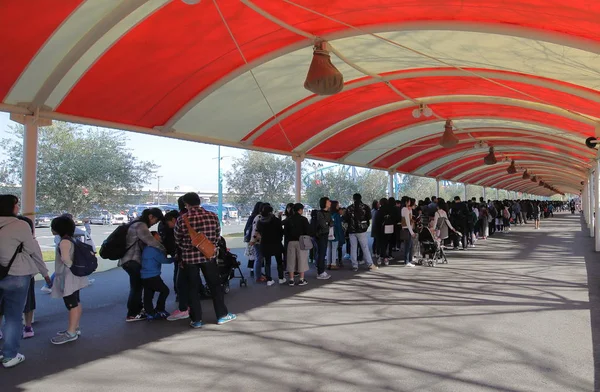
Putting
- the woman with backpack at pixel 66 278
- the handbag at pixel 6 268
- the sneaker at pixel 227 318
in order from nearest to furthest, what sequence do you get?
the handbag at pixel 6 268 → the woman with backpack at pixel 66 278 → the sneaker at pixel 227 318

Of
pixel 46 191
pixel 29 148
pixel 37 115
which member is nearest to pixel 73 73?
pixel 37 115

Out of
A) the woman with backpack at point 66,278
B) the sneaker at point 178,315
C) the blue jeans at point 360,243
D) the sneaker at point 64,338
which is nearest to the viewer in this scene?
the woman with backpack at point 66,278

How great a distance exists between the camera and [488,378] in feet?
12.2

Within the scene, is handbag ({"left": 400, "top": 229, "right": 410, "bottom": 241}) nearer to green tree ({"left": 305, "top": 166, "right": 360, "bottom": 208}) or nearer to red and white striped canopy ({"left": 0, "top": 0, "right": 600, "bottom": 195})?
red and white striped canopy ({"left": 0, "top": 0, "right": 600, "bottom": 195})

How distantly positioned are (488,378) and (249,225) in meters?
5.65

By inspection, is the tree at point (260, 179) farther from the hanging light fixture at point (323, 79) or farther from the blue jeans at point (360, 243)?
the hanging light fixture at point (323, 79)

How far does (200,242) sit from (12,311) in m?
1.98

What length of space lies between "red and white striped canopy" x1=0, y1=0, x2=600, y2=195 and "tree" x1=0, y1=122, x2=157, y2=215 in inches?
131

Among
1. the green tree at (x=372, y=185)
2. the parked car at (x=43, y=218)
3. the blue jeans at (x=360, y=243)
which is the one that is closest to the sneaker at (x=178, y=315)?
the blue jeans at (x=360, y=243)

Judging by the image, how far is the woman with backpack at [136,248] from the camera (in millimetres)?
5546

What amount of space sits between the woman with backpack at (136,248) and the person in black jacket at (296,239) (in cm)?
288

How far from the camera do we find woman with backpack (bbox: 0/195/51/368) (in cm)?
407

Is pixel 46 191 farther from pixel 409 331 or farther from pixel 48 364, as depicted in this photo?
pixel 409 331

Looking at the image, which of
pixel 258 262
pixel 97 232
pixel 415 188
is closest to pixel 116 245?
pixel 258 262
